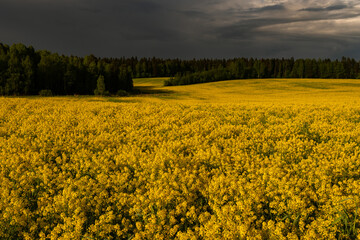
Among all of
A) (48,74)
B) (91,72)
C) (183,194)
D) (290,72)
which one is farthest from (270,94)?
(290,72)

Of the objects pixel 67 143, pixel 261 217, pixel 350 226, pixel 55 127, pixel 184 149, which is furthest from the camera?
pixel 55 127

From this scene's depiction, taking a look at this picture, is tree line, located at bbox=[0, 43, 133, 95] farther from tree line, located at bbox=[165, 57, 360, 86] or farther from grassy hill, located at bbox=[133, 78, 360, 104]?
tree line, located at bbox=[165, 57, 360, 86]

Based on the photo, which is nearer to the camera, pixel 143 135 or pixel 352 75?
pixel 143 135

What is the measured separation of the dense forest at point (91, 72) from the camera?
5609 cm

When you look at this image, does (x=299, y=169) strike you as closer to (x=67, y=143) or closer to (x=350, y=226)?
(x=350, y=226)

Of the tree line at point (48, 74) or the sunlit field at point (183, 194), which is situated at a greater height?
the tree line at point (48, 74)

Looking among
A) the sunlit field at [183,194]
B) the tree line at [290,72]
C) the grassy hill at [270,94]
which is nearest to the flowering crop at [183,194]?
the sunlit field at [183,194]

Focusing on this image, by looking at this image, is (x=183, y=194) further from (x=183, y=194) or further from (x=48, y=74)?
(x=48, y=74)

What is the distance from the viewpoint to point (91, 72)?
70.0 meters

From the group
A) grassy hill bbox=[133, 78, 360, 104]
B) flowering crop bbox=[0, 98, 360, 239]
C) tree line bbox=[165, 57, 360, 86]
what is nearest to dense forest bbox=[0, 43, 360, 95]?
tree line bbox=[165, 57, 360, 86]

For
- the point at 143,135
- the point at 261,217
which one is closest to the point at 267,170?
the point at 261,217

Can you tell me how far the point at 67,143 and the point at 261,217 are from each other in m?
6.83

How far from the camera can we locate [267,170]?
551 centimetres

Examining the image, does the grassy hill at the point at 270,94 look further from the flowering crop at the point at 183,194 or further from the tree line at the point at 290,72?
the tree line at the point at 290,72
